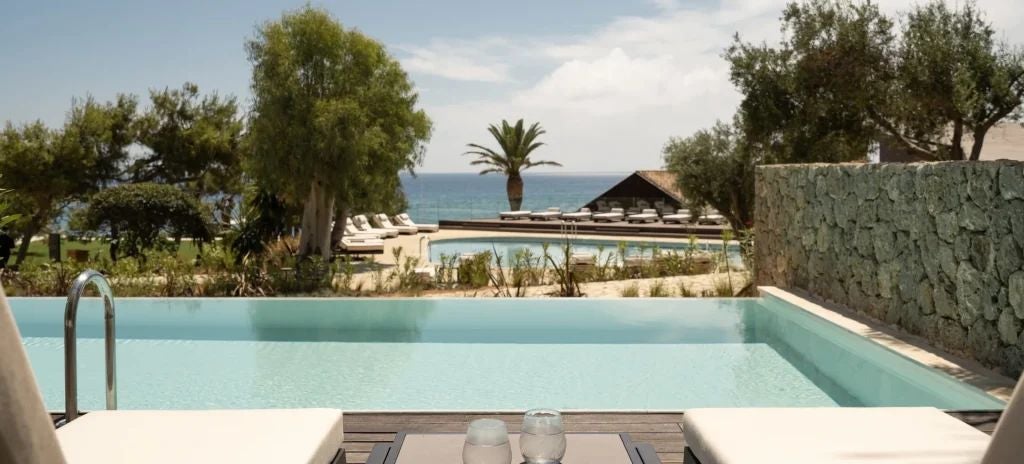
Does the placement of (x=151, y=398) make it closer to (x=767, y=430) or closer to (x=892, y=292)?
(x=767, y=430)

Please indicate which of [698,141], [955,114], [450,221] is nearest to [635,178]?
[450,221]

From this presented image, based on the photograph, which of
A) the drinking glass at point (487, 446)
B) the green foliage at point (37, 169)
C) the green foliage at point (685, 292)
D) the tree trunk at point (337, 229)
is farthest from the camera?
the green foliage at point (37, 169)

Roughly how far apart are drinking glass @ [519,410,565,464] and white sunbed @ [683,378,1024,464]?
0.50 metres

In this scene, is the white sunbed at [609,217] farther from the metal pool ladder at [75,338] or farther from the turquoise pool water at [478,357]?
the metal pool ladder at [75,338]

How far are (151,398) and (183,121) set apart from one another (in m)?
21.1

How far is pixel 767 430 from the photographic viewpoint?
280 cm

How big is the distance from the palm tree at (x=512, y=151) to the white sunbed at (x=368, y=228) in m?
12.4

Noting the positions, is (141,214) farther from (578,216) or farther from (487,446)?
(578,216)

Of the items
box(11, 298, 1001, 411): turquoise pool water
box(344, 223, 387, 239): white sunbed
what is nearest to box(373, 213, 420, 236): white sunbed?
box(344, 223, 387, 239): white sunbed

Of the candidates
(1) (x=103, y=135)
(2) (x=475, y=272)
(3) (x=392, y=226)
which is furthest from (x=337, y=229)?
(1) (x=103, y=135)

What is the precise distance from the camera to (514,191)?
36.7 meters

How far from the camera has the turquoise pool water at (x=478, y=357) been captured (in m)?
6.48

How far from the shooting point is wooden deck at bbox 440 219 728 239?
2414 centimetres

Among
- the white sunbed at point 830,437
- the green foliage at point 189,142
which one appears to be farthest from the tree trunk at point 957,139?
the green foliage at point 189,142
